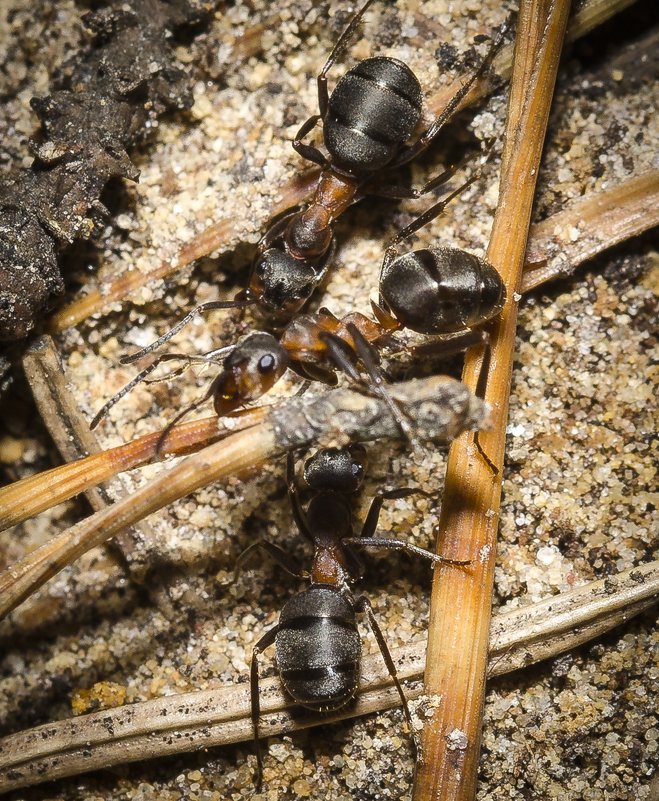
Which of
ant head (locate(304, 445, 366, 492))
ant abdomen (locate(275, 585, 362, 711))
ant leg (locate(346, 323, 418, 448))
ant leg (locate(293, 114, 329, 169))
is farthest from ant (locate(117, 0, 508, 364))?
ant abdomen (locate(275, 585, 362, 711))

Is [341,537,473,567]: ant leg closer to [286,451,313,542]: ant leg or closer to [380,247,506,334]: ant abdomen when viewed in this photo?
[286,451,313,542]: ant leg

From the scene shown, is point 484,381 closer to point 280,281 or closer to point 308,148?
point 280,281

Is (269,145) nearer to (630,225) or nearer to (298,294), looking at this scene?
(298,294)

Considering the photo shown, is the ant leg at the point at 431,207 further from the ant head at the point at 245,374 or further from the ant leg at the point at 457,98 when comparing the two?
the ant head at the point at 245,374

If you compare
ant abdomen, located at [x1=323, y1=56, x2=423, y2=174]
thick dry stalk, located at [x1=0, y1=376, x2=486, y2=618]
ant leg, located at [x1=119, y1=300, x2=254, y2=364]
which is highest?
ant abdomen, located at [x1=323, y1=56, x2=423, y2=174]

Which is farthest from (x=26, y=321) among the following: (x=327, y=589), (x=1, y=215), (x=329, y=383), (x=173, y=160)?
(x=327, y=589)

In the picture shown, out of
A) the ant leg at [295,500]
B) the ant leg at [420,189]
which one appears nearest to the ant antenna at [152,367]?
the ant leg at [295,500]
